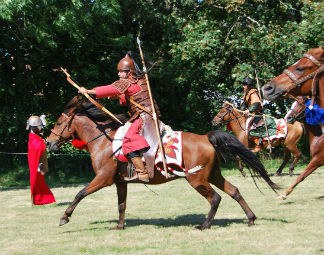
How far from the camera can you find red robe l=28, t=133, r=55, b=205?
11.3 m

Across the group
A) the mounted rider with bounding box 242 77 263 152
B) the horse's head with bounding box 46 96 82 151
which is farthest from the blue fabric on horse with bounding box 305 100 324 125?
the horse's head with bounding box 46 96 82 151

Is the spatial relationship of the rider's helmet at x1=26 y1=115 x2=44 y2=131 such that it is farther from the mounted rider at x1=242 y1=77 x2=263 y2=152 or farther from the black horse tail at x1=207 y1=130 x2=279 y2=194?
the mounted rider at x1=242 y1=77 x2=263 y2=152

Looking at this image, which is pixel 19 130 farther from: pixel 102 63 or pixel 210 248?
pixel 210 248

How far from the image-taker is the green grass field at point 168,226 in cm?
729

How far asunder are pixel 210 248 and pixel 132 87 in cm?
296

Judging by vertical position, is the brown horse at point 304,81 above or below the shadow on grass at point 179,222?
above

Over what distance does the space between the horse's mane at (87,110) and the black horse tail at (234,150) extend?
1.78m

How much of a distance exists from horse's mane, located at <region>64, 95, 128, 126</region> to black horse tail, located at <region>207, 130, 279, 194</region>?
70.2 inches

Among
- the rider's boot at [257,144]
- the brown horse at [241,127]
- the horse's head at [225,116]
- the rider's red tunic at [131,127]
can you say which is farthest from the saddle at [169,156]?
the rider's boot at [257,144]

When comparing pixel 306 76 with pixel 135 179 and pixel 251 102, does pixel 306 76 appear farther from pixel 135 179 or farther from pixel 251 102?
pixel 251 102

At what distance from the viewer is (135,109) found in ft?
29.2

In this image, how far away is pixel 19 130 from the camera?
19.8 metres

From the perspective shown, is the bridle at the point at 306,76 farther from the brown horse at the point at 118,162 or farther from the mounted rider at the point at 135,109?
the mounted rider at the point at 135,109

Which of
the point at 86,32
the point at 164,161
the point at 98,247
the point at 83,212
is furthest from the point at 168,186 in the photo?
the point at 98,247
